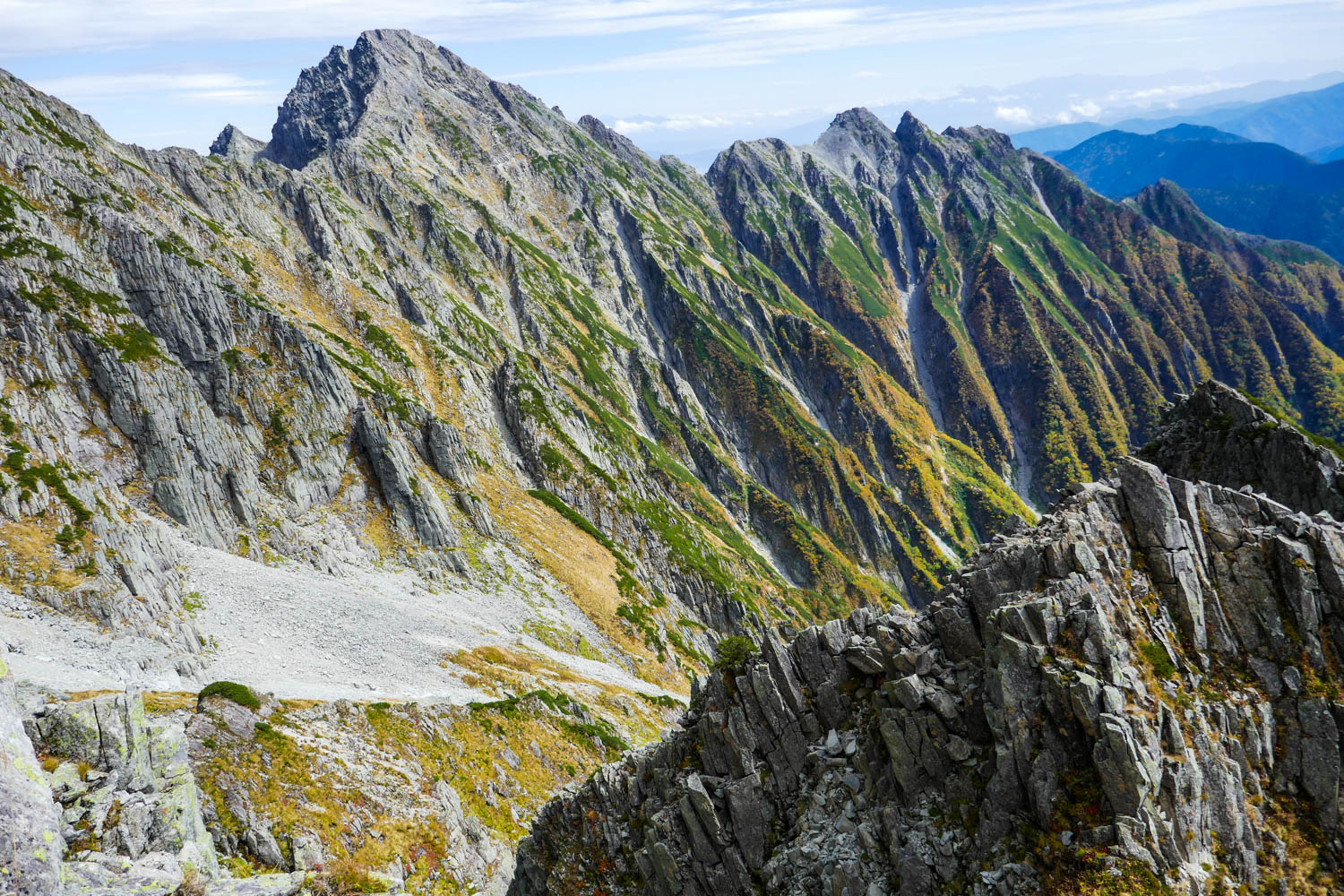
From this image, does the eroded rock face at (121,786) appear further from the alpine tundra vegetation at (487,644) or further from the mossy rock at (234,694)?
the mossy rock at (234,694)

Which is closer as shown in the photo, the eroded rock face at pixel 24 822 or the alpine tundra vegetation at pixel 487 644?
the eroded rock face at pixel 24 822

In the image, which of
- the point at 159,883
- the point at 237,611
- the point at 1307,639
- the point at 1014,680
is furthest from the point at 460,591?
the point at 1307,639

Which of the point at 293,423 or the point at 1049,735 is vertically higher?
the point at 293,423

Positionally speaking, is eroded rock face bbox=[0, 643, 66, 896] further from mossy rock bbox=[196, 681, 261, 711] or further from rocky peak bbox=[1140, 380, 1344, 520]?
rocky peak bbox=[1140, 380, 1344, 520]

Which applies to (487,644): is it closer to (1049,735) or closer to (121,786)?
(121,786)

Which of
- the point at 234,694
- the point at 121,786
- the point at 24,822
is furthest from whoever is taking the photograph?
the point at 234,694

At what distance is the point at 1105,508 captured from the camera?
29828 millimetres

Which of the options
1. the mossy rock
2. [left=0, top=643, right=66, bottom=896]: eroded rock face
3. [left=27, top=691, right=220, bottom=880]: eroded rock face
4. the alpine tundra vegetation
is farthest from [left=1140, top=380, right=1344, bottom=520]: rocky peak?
the mossy rock

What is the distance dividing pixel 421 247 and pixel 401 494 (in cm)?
9564

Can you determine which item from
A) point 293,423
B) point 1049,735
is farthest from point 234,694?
point 293,423

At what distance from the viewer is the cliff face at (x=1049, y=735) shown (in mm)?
21516

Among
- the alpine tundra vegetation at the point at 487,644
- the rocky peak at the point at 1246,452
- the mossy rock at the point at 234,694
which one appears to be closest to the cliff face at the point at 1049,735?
the alpine tundra vegetation at the point at 487,644

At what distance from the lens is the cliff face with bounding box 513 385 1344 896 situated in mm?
21516

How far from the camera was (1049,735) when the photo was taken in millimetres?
22297
